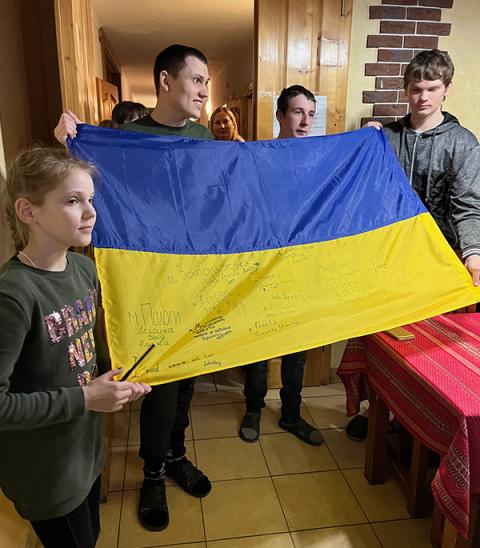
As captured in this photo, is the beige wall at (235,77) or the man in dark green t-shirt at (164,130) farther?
the beige wall at (235,77)

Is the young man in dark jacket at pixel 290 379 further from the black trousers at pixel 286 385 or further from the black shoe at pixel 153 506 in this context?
the black shoe at pixel 153 506

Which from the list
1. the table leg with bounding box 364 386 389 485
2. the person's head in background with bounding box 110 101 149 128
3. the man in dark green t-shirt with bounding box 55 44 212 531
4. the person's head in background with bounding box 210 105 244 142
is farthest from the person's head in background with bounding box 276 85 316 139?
the table leg with bounding box 364 386 389 485

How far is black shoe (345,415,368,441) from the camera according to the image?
86.6 inches

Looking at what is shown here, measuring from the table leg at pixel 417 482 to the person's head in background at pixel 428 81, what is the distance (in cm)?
125

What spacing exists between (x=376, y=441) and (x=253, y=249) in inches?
36.8

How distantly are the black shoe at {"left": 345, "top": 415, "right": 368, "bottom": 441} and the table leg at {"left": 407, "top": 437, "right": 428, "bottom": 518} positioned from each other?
1.45ft

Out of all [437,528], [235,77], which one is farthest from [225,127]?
[235,77]

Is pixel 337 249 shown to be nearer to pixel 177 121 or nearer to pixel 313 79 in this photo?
pixel 177 121

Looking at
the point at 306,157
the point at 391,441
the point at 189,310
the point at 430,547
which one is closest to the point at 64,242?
the point at 189,310

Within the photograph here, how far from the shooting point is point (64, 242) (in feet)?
3.28

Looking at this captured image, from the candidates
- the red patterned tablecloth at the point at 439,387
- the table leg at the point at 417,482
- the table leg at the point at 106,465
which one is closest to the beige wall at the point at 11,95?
the table leg at the point at 106,465

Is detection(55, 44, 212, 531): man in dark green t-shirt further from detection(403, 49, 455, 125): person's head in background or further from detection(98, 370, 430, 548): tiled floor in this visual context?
detection(403, 49, 455, 125): person's head in background

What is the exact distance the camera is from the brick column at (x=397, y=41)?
2.37 m

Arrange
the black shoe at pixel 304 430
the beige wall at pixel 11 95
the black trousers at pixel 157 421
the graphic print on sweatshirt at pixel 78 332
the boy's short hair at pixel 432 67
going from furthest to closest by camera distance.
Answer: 1. the black shoe at pixel 304 430
2. the boy's short hair at pixel 432 67
3. the black trousers at pixel 157 421
4. the beige wall at pixel 11 95
5. the graphic print on sweatshirt at pixel 78 332
